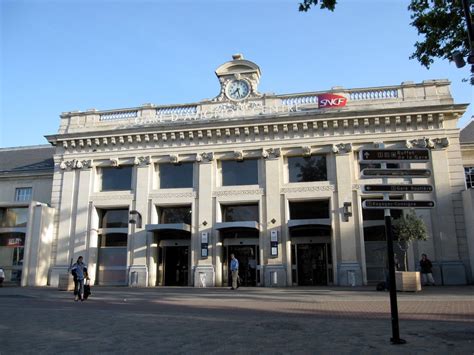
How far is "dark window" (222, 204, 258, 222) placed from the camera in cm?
2541

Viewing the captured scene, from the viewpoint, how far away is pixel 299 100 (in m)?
26.1

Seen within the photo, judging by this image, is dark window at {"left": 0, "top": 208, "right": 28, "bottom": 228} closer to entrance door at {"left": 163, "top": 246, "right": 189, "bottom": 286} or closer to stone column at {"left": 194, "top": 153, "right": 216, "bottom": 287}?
entrance door at {"left": 163, "top": 246, "right": 189, "bottom": 286}

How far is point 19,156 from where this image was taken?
3459 centimetres

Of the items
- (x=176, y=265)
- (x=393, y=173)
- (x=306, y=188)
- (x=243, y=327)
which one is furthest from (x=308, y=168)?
(x=393, y=173)

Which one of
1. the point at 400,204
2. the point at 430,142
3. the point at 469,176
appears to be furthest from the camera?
the point at 469,176

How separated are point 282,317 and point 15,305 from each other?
9828 millimetres

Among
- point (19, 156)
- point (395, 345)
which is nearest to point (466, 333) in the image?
point (395, 345)

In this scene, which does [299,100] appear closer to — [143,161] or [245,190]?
[245,190]

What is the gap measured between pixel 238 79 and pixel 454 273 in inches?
653

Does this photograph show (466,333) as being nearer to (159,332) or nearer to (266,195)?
(159,332)

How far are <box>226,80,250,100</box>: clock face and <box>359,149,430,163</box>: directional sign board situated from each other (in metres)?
19.1

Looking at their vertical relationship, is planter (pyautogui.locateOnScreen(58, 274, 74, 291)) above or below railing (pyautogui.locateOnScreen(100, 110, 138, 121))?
below

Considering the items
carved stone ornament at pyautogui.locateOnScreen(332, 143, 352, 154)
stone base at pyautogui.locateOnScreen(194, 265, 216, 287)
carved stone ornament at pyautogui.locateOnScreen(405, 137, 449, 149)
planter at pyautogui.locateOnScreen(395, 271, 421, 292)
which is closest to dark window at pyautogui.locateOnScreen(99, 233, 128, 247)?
stone base at pyautogui.locateOnScreen(194, 265, 216, 287)

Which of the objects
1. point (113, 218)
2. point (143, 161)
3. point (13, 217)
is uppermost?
point (143, 161)
